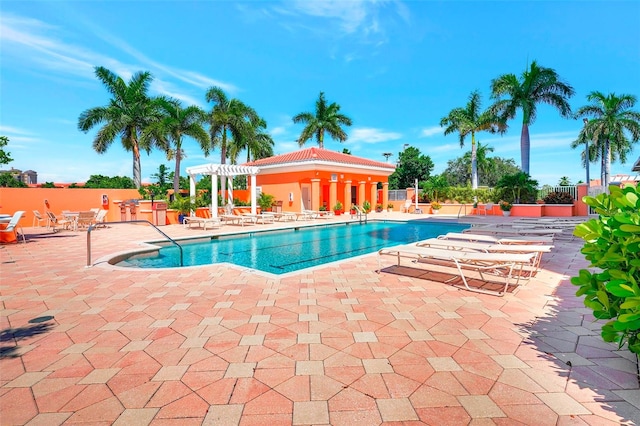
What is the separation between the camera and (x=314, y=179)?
71.7 feet

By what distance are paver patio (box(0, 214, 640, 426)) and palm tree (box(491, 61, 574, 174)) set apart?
2249 centimetres

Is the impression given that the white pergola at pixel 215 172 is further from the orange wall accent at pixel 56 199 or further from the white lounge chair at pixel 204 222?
the orange wall accent at pixel 56 199

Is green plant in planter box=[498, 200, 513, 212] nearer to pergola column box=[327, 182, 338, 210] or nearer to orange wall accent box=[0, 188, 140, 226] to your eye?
pergola column box=[327, 182, 338, 210]

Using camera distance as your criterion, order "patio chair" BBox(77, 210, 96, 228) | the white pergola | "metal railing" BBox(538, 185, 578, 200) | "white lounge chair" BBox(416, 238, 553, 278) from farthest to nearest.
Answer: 1. "metal railing" BBox(538, 185, 578, 200)
2. the white pergola
3. "patio chair" BBox(77, 210, 96, 228)
4. "white lounge chair" BBox(416, 238, 553, 278)

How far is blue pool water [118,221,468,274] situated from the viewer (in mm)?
7859

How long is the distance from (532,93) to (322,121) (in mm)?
16862

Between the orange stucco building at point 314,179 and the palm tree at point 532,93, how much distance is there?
10.7 metres

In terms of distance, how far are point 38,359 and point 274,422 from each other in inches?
92.9

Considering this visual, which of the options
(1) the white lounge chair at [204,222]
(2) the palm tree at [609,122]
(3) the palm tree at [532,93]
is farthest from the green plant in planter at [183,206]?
(2) the palm tree at [609,122]

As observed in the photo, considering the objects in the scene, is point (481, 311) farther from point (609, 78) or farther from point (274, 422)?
point (609, 78)

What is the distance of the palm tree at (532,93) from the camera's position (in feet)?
73.5

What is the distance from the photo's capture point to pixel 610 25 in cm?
1196

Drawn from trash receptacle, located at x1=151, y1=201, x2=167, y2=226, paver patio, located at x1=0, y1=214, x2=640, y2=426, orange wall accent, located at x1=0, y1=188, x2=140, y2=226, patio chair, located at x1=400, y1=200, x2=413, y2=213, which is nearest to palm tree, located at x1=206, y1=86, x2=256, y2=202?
trash receptacle, located at x1=151, y1=201, x2=167, y2=226

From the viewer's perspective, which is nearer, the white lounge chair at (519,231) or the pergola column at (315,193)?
the white lounge chair at (519,231)
